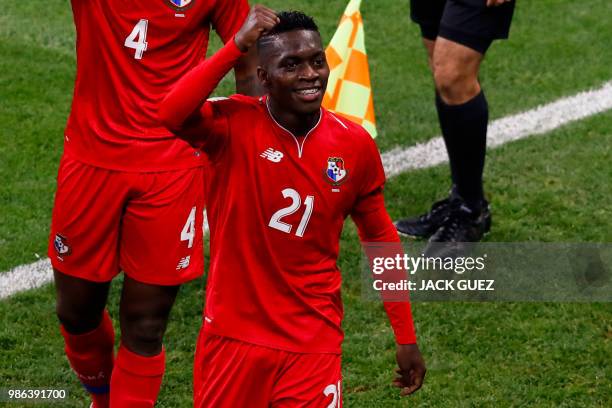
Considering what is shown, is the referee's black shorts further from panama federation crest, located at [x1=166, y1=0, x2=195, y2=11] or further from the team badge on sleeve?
the team badge on sleeve

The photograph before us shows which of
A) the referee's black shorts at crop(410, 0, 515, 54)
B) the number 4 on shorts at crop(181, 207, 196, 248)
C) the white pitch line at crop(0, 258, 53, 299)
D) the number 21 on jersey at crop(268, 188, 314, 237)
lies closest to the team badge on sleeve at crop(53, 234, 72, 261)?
the number 4 on shorts at crop(181, 207, 196, 248)

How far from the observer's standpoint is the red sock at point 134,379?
486 cm

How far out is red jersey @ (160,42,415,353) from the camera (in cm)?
414

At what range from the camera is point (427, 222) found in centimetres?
675

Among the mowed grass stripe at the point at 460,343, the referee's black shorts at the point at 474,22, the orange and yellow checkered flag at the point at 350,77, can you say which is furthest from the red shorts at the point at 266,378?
the orange and yellow checkered flag at the point at 350,77

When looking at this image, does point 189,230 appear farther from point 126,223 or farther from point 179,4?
point 179,4

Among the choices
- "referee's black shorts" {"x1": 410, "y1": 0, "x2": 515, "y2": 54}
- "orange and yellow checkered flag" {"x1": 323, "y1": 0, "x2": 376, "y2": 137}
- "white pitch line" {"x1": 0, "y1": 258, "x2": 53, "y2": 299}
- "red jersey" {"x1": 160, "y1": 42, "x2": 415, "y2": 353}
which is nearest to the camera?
"red jersey" {"x1": 160, "y1": 42, "x2": 415, "y2": 353}

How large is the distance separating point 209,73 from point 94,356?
1546 millimetres

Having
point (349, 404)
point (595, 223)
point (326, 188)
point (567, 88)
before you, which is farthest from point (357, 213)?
point (567, 88)

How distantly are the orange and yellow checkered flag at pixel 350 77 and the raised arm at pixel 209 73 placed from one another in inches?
115

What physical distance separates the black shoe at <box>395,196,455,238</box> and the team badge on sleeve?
2276 millimetres

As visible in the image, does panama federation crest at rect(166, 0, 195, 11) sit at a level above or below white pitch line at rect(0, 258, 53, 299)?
above

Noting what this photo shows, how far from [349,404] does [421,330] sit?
682 millimetres

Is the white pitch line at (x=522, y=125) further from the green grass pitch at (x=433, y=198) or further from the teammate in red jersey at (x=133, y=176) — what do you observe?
the teammate in red jersey at (x=133, y=176)
